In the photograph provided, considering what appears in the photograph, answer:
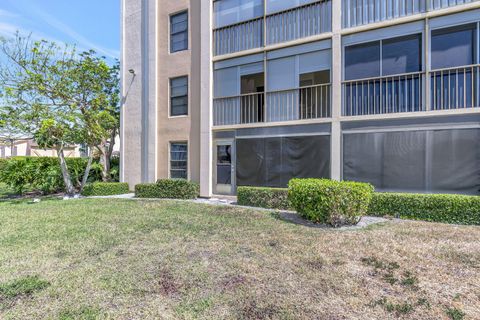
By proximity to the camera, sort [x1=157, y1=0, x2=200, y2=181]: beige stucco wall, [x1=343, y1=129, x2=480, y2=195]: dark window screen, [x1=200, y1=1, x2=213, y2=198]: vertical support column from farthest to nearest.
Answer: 1. [x1=157, y1=0, x2=200, y2=181]: beige stucco wall
2. [x1=200, y1=1, x2=213, y2=198]: vertical support column
3. [x1=343, y1=129, x2=480, y2=195]: dark window screen

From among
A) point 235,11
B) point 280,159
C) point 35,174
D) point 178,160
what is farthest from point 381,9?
point 35,174

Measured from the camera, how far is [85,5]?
1222 cm

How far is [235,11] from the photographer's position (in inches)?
502

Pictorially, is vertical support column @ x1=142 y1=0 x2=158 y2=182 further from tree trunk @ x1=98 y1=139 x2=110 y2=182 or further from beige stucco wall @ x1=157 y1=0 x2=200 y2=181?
tree trunk @ x1=98 y1=139 x2=110 y2=182

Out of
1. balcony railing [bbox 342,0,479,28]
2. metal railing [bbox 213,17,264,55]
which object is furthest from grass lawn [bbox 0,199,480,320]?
metal railing [bbox 213,17,264,55]

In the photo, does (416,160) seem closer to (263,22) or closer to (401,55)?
(401,55)

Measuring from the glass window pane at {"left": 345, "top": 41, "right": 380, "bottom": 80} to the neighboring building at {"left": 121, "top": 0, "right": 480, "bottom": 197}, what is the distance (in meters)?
0.04

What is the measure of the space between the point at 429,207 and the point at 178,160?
35.1ft

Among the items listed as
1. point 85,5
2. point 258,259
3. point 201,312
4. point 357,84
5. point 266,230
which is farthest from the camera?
point 85,5

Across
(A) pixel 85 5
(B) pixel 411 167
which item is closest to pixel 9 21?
(A) pixel 85 5

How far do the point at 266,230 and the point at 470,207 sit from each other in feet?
18.4

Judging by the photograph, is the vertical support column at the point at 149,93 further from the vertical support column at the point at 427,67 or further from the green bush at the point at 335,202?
the vertical support column at the point at 427,67

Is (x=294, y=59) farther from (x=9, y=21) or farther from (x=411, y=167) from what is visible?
(x=9, y=21)

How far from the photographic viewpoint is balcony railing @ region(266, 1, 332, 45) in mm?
10798
